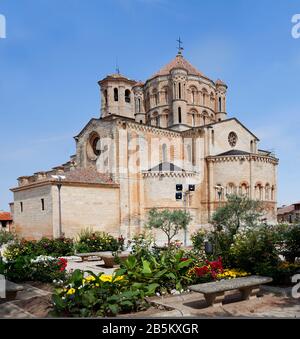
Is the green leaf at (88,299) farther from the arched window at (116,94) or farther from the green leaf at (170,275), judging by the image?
the arched window at (116,94)

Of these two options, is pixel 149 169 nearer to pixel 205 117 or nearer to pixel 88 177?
pixel 88 177

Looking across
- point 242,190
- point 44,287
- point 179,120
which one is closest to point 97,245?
point 44,287

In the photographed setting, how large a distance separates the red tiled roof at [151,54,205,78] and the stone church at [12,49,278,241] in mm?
731

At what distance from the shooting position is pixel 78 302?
641 centimetres

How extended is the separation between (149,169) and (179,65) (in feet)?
52.3

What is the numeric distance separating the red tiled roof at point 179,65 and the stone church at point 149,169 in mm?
731

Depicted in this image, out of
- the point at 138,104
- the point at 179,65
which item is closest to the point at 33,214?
the point at 138,104

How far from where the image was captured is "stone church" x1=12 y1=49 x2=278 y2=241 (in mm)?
26531

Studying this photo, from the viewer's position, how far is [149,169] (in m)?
31.2

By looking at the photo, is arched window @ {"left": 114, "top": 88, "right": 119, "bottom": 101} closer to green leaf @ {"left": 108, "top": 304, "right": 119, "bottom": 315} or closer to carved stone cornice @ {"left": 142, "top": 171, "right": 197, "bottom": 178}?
carved stone cornice @ {"left": 142, "top": 171, "right": 197, "bottom": 178}
